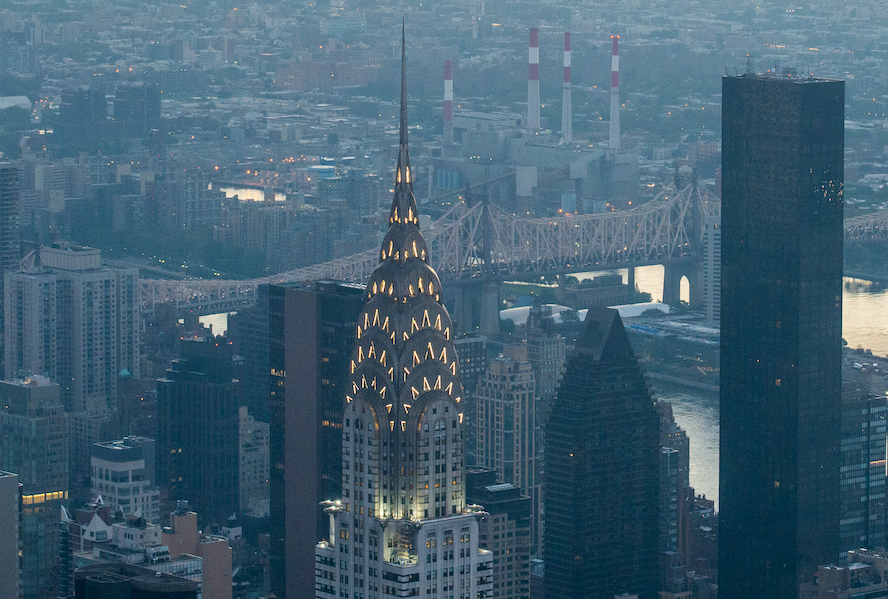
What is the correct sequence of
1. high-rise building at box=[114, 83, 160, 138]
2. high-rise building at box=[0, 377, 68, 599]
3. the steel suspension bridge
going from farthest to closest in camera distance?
high-rise building at box=[114, 83, 160, 138] → the steel suspension bridge → high-rise building at box=[0, 377, 68, 599]

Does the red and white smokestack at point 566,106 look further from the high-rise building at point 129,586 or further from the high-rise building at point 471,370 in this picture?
the high-rise building at point 129,586

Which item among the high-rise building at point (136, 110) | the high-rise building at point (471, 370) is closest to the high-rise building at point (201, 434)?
the high-rise building at point (471, 370)

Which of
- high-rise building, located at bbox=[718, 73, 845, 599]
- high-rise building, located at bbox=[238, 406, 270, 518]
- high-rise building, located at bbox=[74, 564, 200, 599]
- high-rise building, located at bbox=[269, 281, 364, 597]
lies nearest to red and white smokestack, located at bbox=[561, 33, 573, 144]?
high-rise building, located at bbox=[238, 406, 270, 518]

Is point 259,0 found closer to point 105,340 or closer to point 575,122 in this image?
point 575,122

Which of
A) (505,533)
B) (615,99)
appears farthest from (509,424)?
(615,99)

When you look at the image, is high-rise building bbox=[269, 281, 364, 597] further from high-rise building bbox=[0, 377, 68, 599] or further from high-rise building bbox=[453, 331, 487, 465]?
high-rise building bbox=[453, 331, 487, 465]
